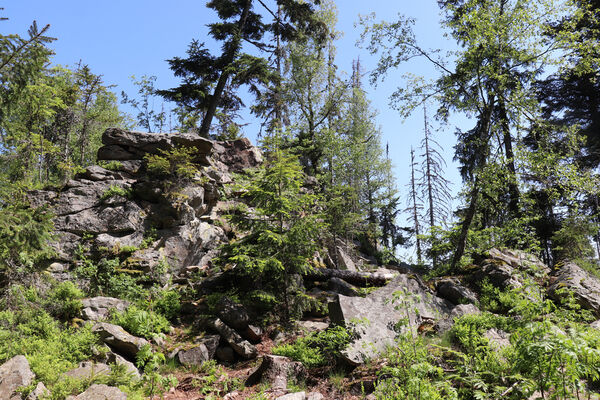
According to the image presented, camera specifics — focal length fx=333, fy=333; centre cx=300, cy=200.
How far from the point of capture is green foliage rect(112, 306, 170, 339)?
7172 millimetres

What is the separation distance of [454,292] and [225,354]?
6369mm

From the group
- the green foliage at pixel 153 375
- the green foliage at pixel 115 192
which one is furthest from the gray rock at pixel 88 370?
the green foliage at pixel 115 192

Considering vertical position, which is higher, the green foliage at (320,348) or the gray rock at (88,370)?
the green foliage at (320,348)

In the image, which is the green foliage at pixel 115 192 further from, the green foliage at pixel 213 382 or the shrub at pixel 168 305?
the green foliage at pixel 213 382

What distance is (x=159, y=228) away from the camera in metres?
11.6

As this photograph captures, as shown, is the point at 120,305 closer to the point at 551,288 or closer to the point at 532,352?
the point at 532,352

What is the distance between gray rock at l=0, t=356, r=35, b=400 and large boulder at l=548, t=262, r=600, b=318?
32.5 ft

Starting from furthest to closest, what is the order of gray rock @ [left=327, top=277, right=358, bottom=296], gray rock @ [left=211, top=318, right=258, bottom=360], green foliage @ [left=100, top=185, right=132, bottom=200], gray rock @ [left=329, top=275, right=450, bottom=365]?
green foliage @ [left=100, top=185, right=132, bottom=200] < gray rock @ [left=327, top=277, right=358, bottom=296] < gray rock @ [left=211, top=318, right=258, bottom=360] < gray rock @ [left=329, top=275, right=450, bottom=365]

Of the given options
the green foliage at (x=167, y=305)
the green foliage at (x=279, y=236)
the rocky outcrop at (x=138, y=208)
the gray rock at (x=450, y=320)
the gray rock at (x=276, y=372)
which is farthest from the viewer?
the rocky outcrop at (x=138, y=208)

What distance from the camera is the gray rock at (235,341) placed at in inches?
281

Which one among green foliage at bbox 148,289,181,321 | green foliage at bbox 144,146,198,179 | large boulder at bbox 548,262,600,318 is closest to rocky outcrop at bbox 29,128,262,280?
green foliage at bbox 144,146,198,179

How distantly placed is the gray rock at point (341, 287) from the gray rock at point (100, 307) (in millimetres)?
5454

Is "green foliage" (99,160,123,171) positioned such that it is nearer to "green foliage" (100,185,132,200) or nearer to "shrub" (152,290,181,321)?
"green foliage" (100,185,132,200)

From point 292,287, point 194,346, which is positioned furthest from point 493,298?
point 194,346
